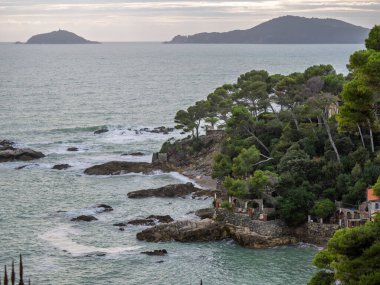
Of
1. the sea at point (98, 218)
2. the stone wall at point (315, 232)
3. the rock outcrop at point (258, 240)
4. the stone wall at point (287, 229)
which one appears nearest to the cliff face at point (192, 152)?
the sea at point (98, 218)

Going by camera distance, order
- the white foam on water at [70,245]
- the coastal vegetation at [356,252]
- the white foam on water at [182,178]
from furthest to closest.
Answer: the white foam on water at [182,178]
the white foam on water at [70,245]
the coastal vegetation at [356,252]

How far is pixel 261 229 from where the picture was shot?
43.5 m

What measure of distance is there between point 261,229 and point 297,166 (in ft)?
20.0

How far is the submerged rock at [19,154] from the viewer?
226ft

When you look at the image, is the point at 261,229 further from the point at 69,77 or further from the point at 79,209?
the point at 69,77

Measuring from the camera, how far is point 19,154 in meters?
69.4

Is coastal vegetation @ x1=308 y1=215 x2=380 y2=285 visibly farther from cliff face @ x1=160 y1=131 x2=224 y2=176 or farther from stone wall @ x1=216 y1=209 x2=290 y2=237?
cliff face @ x1=160 y1=131 x2=224 y2=176

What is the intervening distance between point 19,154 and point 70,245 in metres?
29.3

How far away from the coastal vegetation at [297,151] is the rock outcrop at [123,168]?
23.8 ft

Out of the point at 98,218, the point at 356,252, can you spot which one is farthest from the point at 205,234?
the point at 356,252

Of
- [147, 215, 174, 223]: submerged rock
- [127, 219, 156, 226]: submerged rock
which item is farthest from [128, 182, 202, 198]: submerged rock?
[127, 219, 156, 226]: submerged rock

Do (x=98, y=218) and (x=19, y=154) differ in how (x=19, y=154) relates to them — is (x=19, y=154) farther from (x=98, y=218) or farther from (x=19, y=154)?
(x=98, y=218)

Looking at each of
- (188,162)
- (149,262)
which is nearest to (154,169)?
(188,162)

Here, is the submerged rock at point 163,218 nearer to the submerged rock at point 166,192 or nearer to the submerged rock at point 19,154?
the submerged rock at point 166,192
